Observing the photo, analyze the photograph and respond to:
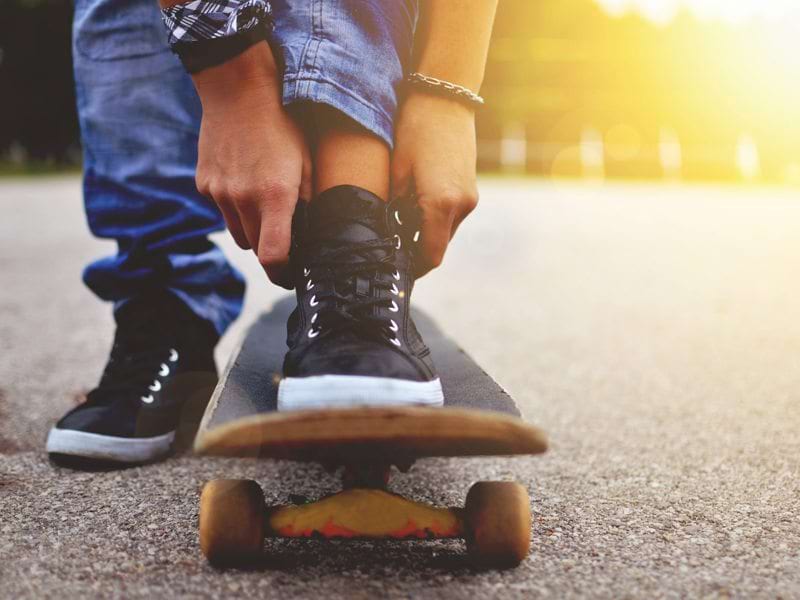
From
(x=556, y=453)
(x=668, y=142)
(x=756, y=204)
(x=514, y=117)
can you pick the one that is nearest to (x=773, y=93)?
(x=668, y=142)

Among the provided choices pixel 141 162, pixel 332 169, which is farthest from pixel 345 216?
pixel 141 162

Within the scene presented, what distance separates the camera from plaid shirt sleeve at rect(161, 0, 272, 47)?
3.53 ft

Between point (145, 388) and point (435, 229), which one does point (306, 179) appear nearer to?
point (435, 229)

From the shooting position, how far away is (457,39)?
4.10 feet

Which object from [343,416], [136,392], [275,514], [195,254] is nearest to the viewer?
[343,416]

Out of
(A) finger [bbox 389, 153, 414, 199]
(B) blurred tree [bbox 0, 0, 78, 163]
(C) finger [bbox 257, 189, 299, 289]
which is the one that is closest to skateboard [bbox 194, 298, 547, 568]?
(C) finger [bbox 257, 189, 299, 289]

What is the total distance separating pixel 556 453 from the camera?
5.04 ft

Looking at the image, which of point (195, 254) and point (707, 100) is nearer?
point (195, 254)

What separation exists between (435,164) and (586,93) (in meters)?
20.6

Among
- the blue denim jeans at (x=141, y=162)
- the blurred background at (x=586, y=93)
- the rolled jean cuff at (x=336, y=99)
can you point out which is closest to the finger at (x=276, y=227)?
the rolled jean cuff at (x=336, y=99)

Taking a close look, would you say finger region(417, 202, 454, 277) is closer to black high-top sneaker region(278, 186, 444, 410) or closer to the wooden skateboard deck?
black high-top sneaker region(278, 186, 444, 410)

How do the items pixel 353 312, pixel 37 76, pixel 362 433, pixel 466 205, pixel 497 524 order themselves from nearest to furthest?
pixel 362 433, pixel 497 524, pixel 353 312, pixel 466 205, pixel 37 76

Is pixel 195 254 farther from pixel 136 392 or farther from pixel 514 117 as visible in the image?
pixel 514 117

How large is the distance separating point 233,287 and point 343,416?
3.08ft
